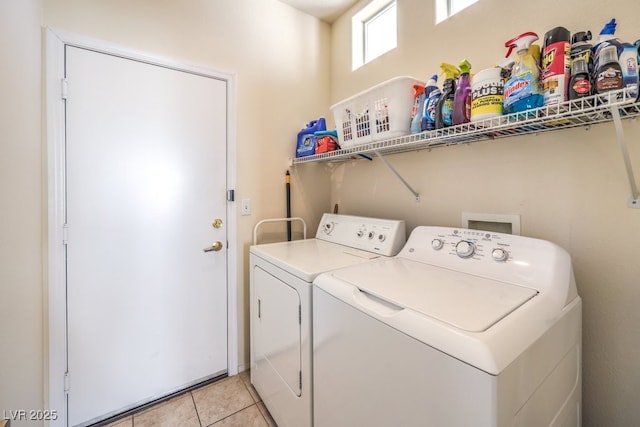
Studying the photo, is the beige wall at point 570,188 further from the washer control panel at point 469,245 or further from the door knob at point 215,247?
the door knob at point 215,247

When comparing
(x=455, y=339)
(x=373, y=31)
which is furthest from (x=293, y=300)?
(x=373, y=31)

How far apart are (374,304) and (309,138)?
1523 mm

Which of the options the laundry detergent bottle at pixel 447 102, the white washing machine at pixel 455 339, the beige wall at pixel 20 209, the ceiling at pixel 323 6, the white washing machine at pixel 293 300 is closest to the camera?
the white washing machine at pixel 455 339

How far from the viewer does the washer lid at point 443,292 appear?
75cm

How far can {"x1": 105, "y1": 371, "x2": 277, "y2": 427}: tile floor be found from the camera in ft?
5.09

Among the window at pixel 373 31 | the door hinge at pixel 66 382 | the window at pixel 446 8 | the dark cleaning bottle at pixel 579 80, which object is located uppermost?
the window at pixel 373 31

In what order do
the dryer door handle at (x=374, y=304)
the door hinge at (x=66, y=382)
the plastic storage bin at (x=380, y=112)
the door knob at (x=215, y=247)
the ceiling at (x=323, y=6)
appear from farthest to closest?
1. the ceiling at (x=323, y=6)
2. the door knob at (x=215, y=247)
3. the door hinge at (x=66, y=382)
4. the plastic storage bin at (x=380, y=112)
5. the dryer door handle at (x=374, y=304)

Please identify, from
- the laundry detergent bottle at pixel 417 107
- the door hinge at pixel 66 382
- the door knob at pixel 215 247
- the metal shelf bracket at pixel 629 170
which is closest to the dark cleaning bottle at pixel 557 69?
the metal shelf bracket at pixel 629 170

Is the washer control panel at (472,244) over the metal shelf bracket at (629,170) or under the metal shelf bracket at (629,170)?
under

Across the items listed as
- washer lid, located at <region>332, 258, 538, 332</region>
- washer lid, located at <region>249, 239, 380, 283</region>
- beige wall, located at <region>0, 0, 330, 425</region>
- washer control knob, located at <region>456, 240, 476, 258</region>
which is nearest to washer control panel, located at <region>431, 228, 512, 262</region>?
washer control knob, located at <region>456, 240, 476, 258</region>

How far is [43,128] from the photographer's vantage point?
1367mm

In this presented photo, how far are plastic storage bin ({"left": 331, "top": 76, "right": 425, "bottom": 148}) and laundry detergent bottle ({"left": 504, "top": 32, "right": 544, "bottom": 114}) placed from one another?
47 cm

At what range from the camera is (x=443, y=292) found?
0.93 meters

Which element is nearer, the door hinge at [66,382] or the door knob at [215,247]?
the door hinge at [66,382]
